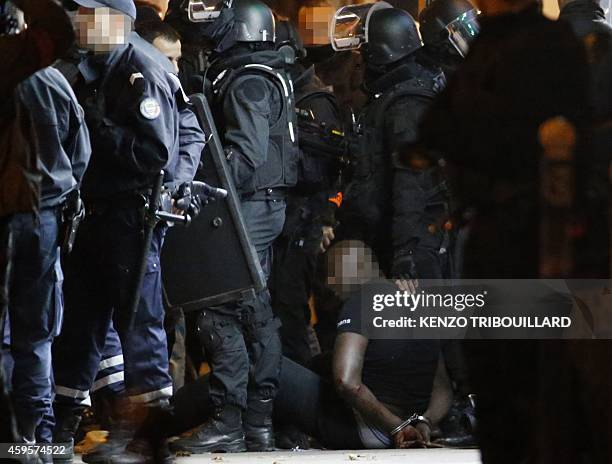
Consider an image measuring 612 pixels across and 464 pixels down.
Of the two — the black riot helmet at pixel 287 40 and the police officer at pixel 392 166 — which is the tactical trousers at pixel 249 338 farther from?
the black riot helmet at pixel 287 40

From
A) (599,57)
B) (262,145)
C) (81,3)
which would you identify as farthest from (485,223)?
(262,145)

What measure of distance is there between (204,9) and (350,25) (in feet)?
1.69

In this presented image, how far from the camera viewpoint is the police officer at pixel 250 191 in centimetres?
547

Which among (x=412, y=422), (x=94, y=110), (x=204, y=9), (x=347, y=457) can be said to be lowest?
(x=347, y=457)

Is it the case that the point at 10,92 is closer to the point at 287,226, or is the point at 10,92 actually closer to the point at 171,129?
the point at 171,129

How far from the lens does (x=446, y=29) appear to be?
523 cm

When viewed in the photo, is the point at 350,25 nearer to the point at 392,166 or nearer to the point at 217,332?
the point at 392,166

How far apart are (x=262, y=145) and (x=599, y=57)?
5.73ft

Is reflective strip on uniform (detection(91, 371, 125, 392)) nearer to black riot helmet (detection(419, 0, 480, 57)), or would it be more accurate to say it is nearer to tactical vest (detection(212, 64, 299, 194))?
tactical vest (detection(212, 64, 299, 194))

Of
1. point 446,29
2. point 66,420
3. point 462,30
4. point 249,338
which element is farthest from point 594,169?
point 249,338

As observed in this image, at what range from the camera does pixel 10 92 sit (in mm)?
3957

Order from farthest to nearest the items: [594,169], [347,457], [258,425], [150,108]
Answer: [258,425] < [347,457] < [150,108] < [594,169]

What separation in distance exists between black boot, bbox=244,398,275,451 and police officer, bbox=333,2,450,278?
66cm

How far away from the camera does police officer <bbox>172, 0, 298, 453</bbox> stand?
5.47 metres
